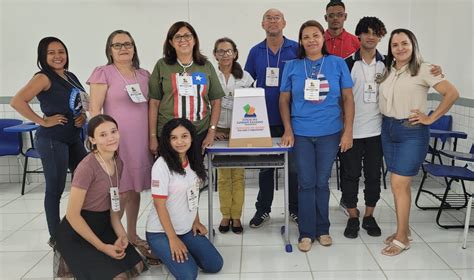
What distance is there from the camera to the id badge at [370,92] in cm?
299

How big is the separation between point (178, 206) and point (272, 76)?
1.25m

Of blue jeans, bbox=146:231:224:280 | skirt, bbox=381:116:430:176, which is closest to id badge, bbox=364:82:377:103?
skirt, bbox=381:116:430:176

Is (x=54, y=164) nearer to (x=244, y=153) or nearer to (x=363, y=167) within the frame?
(x=244, y=153)

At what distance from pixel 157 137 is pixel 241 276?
3.35ft

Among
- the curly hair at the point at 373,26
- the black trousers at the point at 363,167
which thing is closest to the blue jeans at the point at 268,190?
the black trousers at the point at 363,167

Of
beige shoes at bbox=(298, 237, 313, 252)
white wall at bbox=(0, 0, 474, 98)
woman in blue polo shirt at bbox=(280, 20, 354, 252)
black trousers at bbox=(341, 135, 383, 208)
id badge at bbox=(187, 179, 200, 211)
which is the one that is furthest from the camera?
white wall at bbox=(0, 0, 474, 98)

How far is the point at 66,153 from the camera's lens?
9.71 ft

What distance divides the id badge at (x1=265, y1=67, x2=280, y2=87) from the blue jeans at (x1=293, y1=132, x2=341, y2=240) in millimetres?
541

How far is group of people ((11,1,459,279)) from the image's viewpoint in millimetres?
2457

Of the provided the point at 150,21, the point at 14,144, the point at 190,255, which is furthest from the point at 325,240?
the point at 14,144

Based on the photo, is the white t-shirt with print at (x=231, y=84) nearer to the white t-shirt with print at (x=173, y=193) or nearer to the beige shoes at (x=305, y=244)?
the white t-shirt with print at (x=173, y=193)

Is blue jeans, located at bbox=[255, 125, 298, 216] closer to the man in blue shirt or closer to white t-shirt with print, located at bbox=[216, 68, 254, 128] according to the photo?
the man in blue shirt

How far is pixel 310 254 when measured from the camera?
2902 millimetres

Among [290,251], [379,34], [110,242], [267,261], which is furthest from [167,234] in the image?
[379,34]
